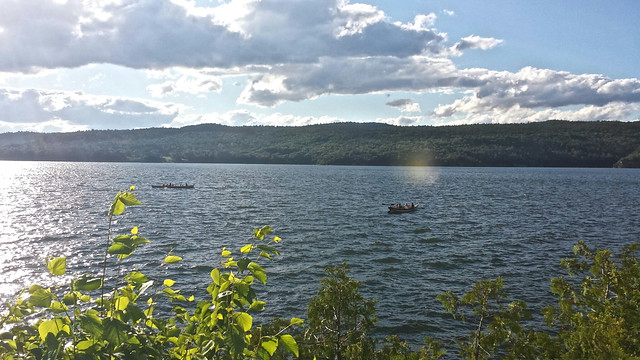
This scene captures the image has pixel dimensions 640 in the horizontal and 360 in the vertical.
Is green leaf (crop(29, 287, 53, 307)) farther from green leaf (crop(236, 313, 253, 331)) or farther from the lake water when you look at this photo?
the lake water

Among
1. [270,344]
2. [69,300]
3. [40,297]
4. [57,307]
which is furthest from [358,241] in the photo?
[40,297]

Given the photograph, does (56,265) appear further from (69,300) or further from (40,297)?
(69,300)

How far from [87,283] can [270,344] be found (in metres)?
1.53

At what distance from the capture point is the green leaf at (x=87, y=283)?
10.8ft

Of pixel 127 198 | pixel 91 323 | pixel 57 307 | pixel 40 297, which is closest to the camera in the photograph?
pixel 91 323

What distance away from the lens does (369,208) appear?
76.9m

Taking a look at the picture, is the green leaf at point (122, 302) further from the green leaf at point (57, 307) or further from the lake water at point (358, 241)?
the lake water at point (358, 241)

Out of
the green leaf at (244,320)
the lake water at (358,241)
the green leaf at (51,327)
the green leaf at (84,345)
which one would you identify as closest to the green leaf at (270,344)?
the green leaf at (244,320)

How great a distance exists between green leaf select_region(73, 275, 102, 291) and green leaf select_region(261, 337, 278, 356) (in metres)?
1.41

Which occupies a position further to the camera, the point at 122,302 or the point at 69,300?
the point at 122,302

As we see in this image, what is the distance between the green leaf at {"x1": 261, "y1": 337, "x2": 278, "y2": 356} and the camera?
3.43 meters

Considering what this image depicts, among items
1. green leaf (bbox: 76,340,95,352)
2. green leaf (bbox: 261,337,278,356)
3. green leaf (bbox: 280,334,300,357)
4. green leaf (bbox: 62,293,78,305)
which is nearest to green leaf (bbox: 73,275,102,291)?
green leaf (bbox: 62,293,78,305)

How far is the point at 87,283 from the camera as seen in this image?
331 centimetres

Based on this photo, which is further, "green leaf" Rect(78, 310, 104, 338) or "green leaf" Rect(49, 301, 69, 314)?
"green leaf" Rect(49, 301, 69, 314)
